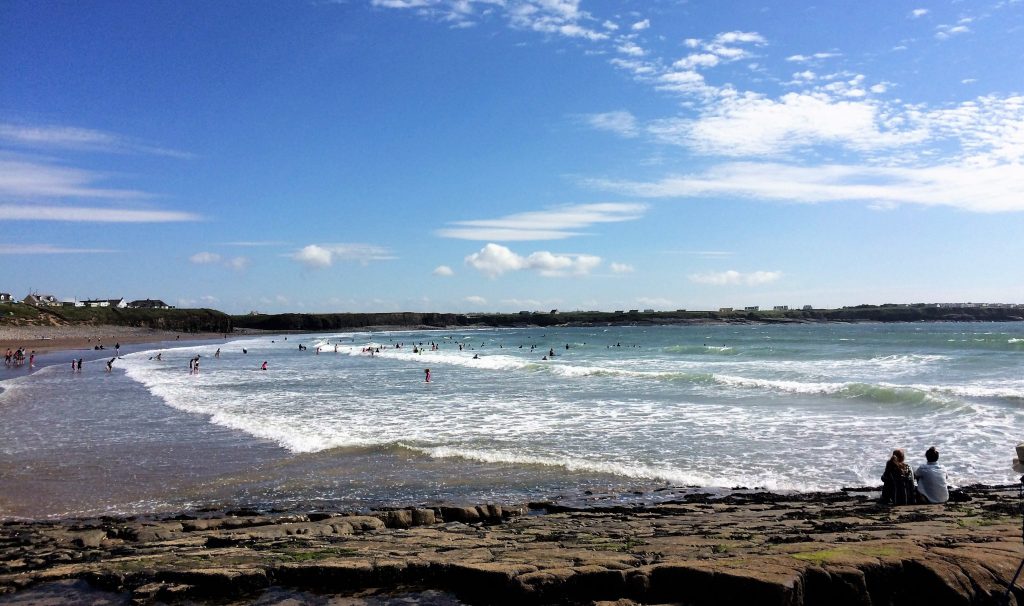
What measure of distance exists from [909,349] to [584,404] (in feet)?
140

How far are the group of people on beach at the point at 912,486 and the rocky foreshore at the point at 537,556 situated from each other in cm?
34

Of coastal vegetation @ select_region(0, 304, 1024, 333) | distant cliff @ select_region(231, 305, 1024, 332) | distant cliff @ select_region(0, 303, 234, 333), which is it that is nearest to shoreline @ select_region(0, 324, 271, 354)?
distant cliff @ select_region(0, 303, 234, 333)

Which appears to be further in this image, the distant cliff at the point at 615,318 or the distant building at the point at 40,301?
the distant cliff at the point at 615,318

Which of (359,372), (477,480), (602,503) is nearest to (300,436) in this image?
(477,480)

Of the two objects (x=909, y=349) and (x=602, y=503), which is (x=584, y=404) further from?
(x=909, y=349)

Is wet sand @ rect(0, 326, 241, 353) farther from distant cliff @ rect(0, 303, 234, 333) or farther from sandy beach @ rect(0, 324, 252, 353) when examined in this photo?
distant cliff @ rect(0, 303, 234, 333)

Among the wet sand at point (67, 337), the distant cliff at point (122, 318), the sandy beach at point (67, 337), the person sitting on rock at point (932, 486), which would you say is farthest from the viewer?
the distant cliff at point (122, 318)

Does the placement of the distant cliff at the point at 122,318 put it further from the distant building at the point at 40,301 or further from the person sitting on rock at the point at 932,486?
the person sitting on rock at the point at 932,486

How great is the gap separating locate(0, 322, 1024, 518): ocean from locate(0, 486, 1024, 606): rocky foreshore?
5.30ft

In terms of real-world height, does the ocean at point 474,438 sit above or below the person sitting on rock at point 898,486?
below

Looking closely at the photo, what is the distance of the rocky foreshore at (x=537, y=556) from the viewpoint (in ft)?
17.7

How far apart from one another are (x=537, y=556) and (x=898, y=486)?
6.64m

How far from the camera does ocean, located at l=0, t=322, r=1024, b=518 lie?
11.4 meters

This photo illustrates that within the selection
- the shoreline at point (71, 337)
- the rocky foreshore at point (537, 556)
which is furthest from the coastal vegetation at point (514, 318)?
the rocky foreshore at point (537, 556)
